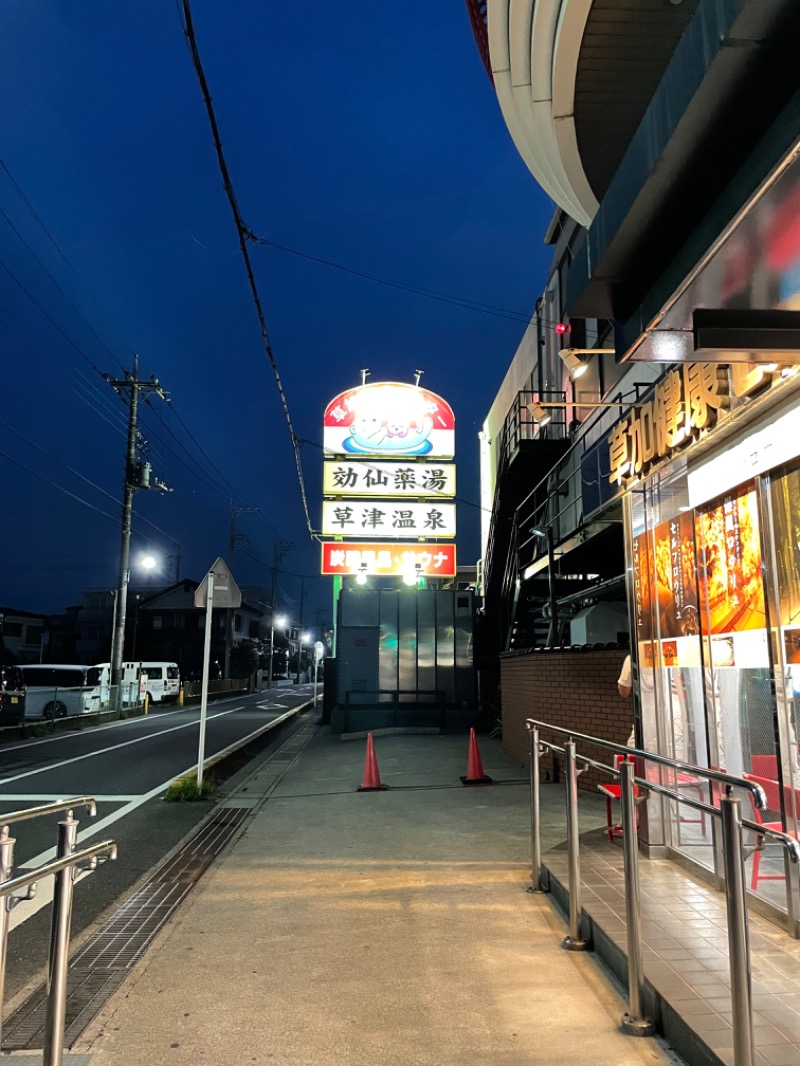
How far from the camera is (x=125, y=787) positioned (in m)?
11.4

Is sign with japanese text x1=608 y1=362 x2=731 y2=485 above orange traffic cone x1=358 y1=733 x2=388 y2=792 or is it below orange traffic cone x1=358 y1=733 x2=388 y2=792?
above

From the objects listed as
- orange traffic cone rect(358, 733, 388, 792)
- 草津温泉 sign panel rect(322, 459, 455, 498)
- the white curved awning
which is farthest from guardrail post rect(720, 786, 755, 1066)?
草津温泉 sign panel rect(322, 459, 455, 498)

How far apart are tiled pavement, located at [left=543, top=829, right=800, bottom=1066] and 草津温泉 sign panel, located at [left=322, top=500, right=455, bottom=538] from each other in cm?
1566

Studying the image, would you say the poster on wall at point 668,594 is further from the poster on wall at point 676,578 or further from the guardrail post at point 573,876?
the guardrail post at point 573,876

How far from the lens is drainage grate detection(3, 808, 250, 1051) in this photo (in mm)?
3771

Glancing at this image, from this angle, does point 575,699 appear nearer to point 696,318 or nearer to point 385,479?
point 696,318

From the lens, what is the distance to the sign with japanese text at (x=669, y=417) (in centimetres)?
524

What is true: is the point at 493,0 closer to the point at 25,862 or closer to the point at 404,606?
the point at 25,862

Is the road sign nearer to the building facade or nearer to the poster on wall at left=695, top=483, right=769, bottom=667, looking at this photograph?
the building facade

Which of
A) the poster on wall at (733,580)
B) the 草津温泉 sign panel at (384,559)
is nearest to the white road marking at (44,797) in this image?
the poster on wall at (733,580)

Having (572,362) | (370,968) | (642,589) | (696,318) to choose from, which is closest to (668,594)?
(642,589)

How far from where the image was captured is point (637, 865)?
12.8ft

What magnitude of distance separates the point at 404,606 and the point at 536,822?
14.1m

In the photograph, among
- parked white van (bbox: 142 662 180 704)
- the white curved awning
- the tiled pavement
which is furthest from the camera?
parked white van (bbox: 142 662 180 704)
